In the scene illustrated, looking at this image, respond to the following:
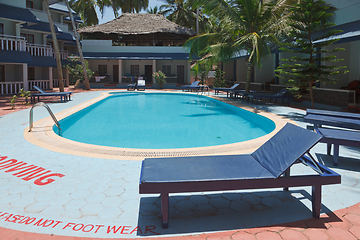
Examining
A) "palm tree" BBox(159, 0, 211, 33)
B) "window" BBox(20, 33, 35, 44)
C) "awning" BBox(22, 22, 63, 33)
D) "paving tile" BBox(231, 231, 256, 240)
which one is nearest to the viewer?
"paving tile" BBox(231, 231, 256, 240)

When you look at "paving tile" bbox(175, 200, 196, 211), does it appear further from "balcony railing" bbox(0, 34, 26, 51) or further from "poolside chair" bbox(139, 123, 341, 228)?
"balcony railing" bbox(0, 34, 26, 51)

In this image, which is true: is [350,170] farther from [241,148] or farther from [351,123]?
[241,148]

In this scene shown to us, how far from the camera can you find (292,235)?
291cm

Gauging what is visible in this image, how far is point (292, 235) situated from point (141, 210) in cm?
173

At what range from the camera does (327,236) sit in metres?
2.89

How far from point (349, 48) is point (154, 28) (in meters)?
18.6

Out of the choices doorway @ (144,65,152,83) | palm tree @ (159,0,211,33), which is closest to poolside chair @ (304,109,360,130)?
doorway @ (144,65,152,83)

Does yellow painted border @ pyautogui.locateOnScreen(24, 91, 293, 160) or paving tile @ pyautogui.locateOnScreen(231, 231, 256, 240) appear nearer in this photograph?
paving tile @ pyautogui.locateOnScreen(231, 231, 256, 240)

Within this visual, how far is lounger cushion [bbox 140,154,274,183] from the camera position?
318cm

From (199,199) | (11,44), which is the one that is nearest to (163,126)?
(199,199)

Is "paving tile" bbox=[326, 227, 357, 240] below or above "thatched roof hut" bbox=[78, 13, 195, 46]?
below

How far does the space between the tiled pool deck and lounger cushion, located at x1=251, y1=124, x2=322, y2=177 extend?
0.53 m

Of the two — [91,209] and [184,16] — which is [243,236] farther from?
[184,16]

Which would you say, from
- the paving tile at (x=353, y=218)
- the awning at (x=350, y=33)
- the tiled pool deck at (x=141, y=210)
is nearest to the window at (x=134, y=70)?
the awning at (x=350, y=33)
